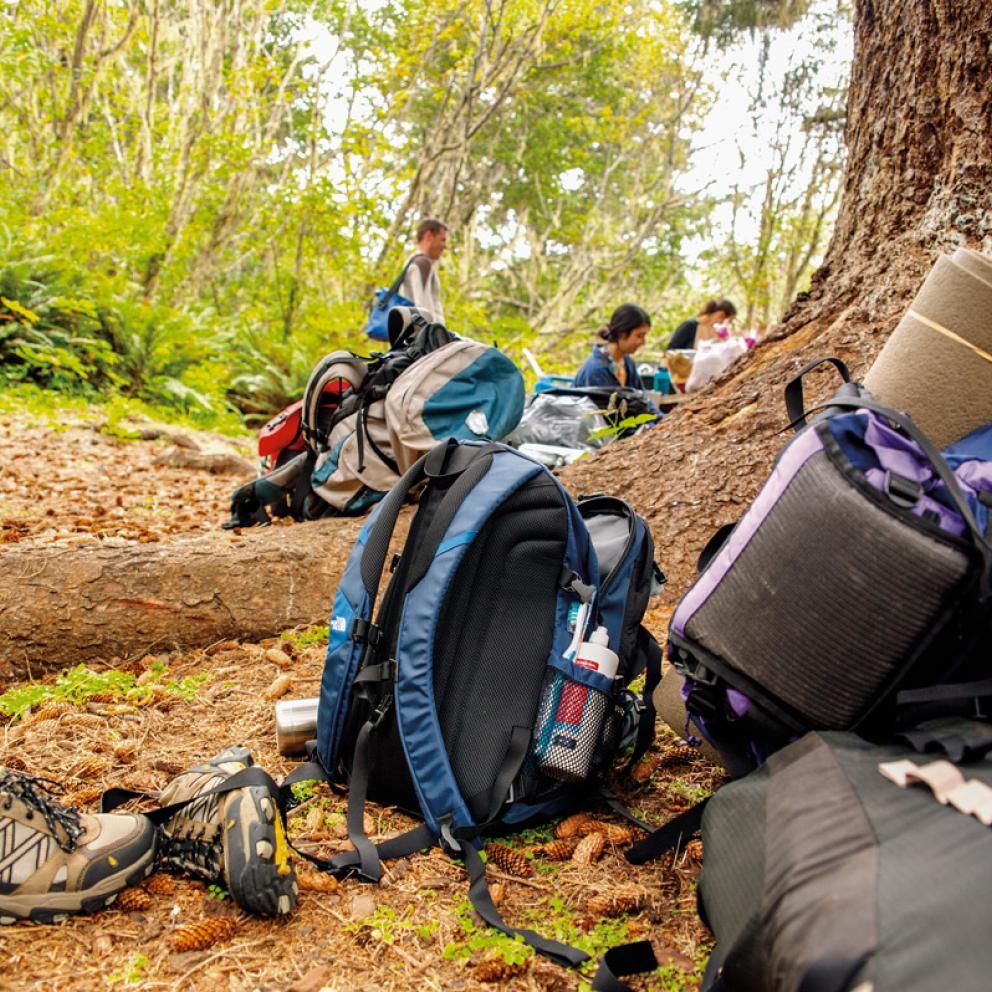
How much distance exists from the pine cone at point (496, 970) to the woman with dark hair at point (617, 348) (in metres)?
5.20

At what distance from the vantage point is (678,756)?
90.1 inches

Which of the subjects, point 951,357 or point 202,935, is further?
point 951,357

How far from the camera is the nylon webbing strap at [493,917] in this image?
58.1 inches

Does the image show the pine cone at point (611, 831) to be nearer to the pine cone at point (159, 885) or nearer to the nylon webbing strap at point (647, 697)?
the nylon webbing strap at point (647, 697)

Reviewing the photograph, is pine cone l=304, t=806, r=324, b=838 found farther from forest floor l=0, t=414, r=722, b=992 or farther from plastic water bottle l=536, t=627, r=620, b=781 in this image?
plastic water bottle l=536, t=627, r=620, b=781

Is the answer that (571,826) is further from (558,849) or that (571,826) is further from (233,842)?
(233,842)

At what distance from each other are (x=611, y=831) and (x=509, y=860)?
0.28 m

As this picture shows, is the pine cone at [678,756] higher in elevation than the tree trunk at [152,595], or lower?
higher

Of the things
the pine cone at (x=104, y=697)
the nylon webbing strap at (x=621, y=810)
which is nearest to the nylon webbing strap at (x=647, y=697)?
the nylon webbing strap at (x=621, y=810)

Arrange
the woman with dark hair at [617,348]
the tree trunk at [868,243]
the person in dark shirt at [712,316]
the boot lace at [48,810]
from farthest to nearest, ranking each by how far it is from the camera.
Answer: the person in dark shirt at [712,316] → the woman with dark hair at [617,348] → the tree trunk at [868,243] → the boot lace at [48,810]

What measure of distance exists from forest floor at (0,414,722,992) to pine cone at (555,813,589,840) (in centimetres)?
4

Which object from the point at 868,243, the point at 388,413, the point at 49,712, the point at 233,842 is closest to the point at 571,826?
the point at 233,842

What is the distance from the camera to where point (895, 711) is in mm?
1437

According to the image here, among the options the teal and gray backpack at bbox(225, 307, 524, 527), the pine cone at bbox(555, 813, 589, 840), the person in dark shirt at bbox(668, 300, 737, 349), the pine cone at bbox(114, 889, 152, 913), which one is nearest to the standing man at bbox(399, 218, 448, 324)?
the teal and gray backpack at bbox(225, 307, 524, 527)
